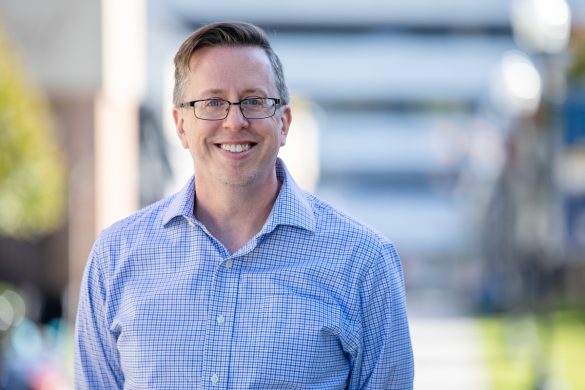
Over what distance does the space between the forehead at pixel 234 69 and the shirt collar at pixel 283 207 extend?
0.29 metres

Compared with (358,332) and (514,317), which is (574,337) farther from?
(358,332)

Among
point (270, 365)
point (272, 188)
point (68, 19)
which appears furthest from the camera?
point (68, 19)

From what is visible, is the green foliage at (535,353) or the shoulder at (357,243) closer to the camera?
the shoulder at (357,243)

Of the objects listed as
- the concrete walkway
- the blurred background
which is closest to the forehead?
the blurred background

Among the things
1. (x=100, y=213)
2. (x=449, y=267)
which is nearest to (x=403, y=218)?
(x=449, y=267)

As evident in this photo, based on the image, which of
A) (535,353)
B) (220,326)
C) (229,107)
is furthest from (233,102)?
(535,353)

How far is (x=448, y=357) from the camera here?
2425 cm

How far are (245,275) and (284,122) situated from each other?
430mm

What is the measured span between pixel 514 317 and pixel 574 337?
256 cm

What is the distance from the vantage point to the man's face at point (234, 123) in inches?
130

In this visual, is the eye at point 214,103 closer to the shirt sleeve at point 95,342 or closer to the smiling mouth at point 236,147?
the smiling mouth at point 236,147

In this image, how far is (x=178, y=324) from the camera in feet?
10.8

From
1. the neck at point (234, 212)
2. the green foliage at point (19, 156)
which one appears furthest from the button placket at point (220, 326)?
the green foliage at point (19, 156)

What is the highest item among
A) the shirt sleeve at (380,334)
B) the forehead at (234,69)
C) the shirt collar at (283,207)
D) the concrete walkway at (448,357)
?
the forehead at (234,69)
